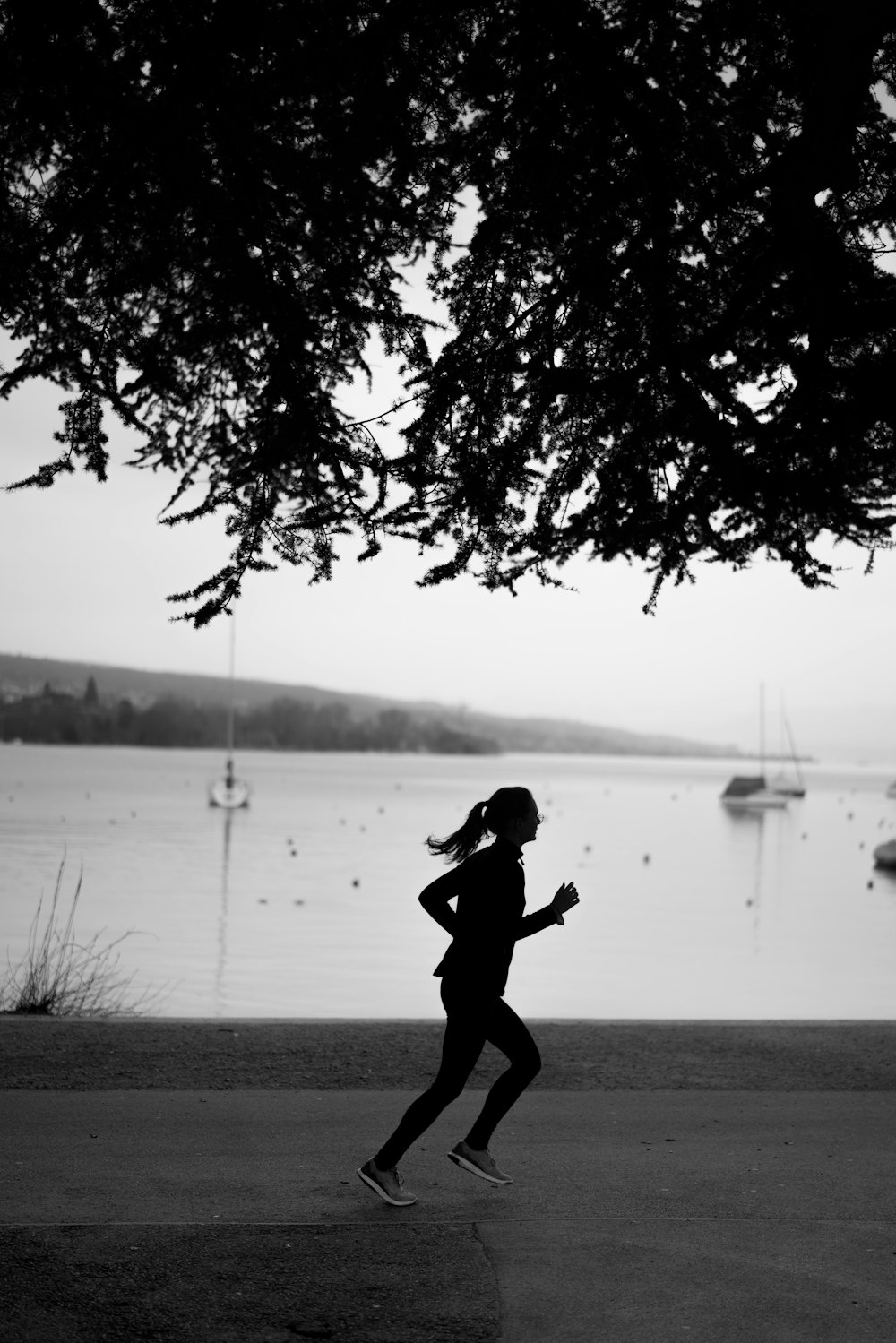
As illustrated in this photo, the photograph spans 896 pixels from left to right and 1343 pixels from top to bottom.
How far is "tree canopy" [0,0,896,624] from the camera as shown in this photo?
23.2ft

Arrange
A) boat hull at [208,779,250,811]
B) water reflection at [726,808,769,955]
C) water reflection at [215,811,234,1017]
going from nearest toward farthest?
water reflection at [215,811,234,1017]
water reflection at [726,808,769,955]
boat hull at [208,779,250,811]

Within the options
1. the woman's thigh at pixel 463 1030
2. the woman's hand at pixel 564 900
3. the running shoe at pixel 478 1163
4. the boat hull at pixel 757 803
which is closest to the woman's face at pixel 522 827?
the woman's hand at pixel 564 900

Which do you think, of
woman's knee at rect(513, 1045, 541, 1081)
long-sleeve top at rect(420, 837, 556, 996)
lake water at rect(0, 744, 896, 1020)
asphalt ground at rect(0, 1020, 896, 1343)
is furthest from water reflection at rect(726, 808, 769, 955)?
long-sleeve top at rect(420, 837, 556, 996)

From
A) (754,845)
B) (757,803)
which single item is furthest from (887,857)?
(757,803)

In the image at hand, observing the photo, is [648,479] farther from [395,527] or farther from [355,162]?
[355,162]

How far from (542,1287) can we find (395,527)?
14.5 ft

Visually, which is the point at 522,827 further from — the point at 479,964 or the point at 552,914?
the point at 479,964

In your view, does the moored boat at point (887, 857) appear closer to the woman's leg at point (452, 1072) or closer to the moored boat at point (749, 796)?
the woman's leg at point (452, 1072)

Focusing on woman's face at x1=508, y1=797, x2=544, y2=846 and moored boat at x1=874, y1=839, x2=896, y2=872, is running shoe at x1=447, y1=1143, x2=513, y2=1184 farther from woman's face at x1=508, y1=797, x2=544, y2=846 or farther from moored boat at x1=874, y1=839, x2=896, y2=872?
moored boat at x1=874, y1=839, x2=896, y2=872

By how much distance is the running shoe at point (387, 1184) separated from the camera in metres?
5.50

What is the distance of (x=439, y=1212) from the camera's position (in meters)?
5.52

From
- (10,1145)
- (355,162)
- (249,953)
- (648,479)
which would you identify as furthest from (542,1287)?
(249,953)

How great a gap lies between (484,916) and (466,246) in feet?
13.4

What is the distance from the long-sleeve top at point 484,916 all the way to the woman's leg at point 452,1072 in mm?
93
